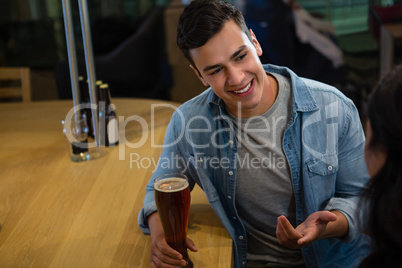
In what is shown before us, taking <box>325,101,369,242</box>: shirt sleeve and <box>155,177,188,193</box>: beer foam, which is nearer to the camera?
<box>155,177,188,193</box>: beer foam

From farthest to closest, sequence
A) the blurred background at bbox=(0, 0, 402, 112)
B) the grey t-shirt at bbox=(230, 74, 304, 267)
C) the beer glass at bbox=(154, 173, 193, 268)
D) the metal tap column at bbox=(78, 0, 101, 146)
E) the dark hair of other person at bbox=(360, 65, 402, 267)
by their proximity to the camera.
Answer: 1. the blurred background at bbox=(0, 0, 402, 112)
2. the metal tap column at bbox=(78, 0, 101, 146)
3. the grey t-shirt at bbox=(230, 74, 304, 267)
4. the beer glass at bbox=(154, 173, 193, 268)
5. the dark hair of other person at bbox=(360, 65, 402, 267)

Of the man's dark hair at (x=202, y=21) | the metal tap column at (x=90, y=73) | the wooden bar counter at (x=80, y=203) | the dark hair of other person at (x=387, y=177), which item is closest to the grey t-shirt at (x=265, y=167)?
the wooden bar counter at (x=80, y=203)

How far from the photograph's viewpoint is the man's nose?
1.29 metres

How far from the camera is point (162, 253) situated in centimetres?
111

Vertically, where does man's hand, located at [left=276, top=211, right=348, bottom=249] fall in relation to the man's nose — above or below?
below

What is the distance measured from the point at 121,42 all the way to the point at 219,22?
8.72 feet

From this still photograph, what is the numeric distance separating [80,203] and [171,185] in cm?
44

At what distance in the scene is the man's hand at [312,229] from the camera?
3.79ft

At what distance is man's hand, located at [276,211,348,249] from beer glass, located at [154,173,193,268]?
0.74 feet

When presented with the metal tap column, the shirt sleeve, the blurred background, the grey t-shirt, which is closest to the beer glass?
the grey t-shirt

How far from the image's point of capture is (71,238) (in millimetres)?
1256

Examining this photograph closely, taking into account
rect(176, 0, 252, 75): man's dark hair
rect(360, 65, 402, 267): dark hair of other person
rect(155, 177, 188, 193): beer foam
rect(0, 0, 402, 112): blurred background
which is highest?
rect(176, 0, 252, 75): man's dark hair

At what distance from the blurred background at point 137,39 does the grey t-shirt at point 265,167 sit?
2455mm

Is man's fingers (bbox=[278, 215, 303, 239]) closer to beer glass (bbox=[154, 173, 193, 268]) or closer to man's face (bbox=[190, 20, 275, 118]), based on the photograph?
beer glass (bbox=[154, 173, 193, 268])
